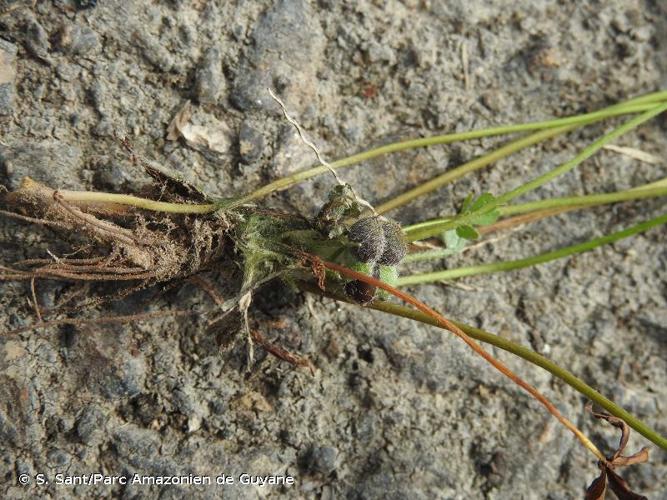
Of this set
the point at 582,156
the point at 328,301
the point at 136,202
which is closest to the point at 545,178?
the point at 582,156

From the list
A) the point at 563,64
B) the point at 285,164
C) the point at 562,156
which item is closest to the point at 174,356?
the point at 285,164

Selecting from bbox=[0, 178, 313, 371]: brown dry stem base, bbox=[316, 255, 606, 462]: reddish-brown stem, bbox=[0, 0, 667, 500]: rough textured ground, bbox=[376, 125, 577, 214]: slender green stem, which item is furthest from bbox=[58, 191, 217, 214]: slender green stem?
bbox=[376, 125, 577, 214]: slender green stem

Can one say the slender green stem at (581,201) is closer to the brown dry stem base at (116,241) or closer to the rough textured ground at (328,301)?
the rough textured ground at (328,301)

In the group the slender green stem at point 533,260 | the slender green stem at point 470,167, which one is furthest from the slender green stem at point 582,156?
the slender green stem at point 533,260

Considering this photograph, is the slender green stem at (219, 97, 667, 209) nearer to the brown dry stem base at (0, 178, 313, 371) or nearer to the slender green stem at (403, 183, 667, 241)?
the brown dry stem base at (0, 178, 313, 371)

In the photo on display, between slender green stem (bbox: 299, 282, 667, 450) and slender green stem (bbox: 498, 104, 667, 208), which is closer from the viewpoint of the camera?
slender green stem (bbox: 299, 282, 667, 450)

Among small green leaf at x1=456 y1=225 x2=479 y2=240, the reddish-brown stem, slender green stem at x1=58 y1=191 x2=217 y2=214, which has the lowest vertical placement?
slender green stem at x1=58 y1=191 x2=217 y2=214

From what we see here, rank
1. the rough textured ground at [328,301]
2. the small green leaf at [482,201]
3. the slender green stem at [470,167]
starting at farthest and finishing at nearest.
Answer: the slender green stem at [470,167] < the small green leaf at [482,201] < the rough textured ground at [328,301]
